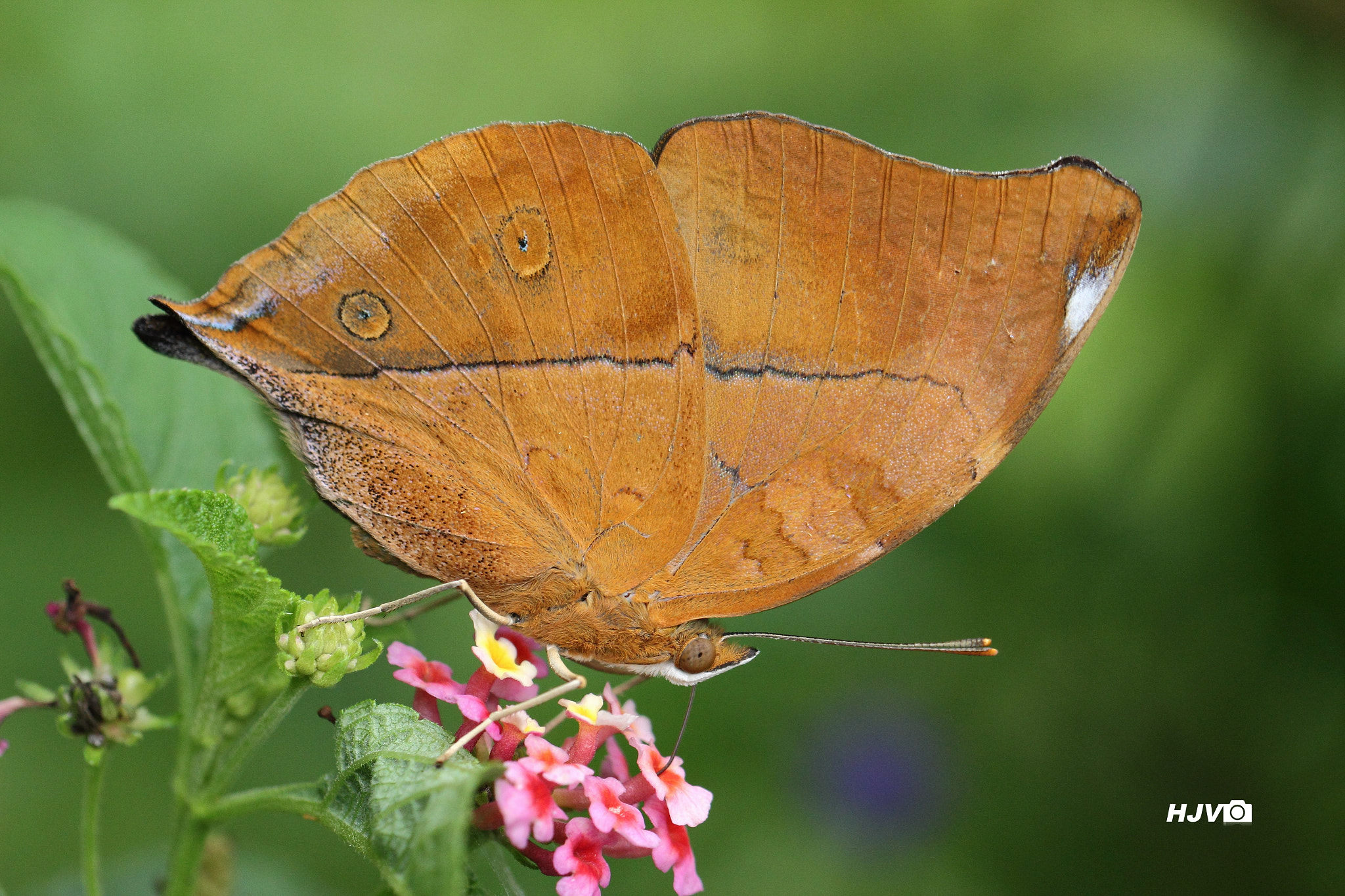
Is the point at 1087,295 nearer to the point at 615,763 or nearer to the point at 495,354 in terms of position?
the point at 495,354

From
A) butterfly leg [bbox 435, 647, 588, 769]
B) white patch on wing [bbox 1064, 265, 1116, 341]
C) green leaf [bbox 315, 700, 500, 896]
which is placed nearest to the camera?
green leaf [bbox 315, 700, 500, 896]

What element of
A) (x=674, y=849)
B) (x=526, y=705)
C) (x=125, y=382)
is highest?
(x=125, y=382)

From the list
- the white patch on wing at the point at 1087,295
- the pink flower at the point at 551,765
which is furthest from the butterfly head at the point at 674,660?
the white patch on wing at the point at 1087,295

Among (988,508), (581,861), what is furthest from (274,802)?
(988,508)

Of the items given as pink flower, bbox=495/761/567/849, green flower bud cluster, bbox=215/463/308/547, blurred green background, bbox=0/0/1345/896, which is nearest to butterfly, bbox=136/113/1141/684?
green flower bud cluster, bbox=215/463/308/547

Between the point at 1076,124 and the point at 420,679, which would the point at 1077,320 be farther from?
the point at 1076,124

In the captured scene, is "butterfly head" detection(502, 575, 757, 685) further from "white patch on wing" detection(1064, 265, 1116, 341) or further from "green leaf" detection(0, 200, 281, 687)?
"white patch on wing" detection(1064, 265, 1116, 341)
